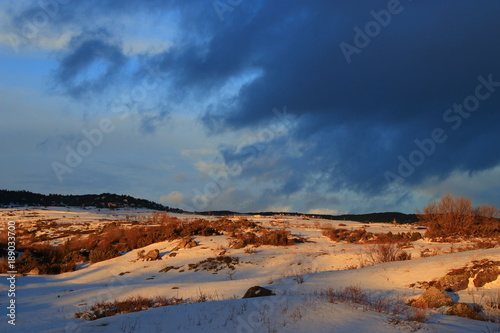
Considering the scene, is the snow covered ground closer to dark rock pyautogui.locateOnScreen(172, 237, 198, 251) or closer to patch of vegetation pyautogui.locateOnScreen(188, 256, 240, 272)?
patch of vegetation pyautogui.locateOnScreen(188, 256, 240, 272)

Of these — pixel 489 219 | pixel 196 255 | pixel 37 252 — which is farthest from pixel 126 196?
pixel 489 219

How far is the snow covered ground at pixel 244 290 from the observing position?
717cm

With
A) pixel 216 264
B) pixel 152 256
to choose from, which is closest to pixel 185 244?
pixel 152 256

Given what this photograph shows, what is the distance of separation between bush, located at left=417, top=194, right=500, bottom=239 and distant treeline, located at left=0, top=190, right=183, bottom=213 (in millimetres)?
54594

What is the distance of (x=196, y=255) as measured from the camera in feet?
67.2

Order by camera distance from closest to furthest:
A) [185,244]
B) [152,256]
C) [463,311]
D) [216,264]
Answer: [463,311]
[216,264]
[152,256]
[185,244]

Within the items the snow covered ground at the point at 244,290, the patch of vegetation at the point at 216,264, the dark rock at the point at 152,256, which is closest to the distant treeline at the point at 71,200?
the dark rock at the point at 152,256

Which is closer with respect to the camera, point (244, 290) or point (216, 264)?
point (244, 290)

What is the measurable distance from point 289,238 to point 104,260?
1099cm

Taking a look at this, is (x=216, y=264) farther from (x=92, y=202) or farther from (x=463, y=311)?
(x=92, y=202)

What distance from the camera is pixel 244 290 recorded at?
42.7 ft

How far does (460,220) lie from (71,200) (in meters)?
72.0

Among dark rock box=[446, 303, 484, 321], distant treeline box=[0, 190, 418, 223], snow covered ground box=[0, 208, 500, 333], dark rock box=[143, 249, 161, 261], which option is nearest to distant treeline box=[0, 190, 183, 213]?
distant treeline box=[0, 190, 418, 223]

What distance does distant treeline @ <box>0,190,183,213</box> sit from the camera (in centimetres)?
6888
